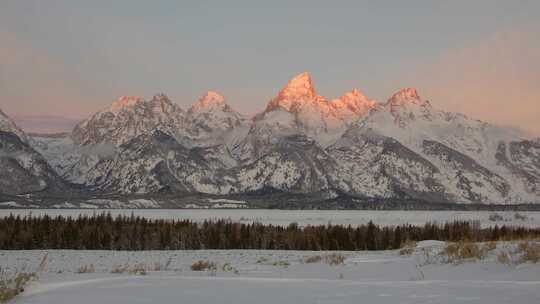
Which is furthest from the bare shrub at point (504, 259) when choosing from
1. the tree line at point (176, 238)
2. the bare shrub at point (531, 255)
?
the tree line at point (176, 238)

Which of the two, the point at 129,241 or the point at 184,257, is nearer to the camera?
the point at 184,257

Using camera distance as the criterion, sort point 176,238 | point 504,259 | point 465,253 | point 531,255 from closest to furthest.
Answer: point 531,255, point 504,259, point 465,253, point 176,238

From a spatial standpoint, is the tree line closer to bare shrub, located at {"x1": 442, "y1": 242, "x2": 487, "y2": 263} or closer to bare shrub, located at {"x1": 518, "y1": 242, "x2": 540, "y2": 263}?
bare shrub, located at {"x1": 442, "y1": 242, "x2": 487, "y2": 263}

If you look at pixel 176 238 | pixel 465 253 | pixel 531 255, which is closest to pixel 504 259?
pixel 531 255

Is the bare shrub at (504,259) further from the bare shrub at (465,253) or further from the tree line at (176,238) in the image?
the tree line at (176,238)

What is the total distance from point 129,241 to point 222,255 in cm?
930

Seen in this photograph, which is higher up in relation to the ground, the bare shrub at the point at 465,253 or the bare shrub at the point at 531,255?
the bare shrub at the point at 531,255

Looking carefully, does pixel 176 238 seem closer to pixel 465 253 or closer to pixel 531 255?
pixel 465 253

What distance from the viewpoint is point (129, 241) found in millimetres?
36938

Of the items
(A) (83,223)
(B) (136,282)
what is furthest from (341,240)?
(B) (136,282)

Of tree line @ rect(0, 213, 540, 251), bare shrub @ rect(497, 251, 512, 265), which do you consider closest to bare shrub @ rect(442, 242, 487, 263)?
bare shrub @ rect(497, 251, 512, 265)

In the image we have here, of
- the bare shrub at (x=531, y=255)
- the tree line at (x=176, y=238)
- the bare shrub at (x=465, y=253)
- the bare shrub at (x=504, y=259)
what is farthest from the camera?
the tree line at (x=176, y=238)

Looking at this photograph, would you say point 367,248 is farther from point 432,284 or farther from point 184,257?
point 432,284

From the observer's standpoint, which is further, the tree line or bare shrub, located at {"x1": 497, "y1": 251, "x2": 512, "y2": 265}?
the tree line
